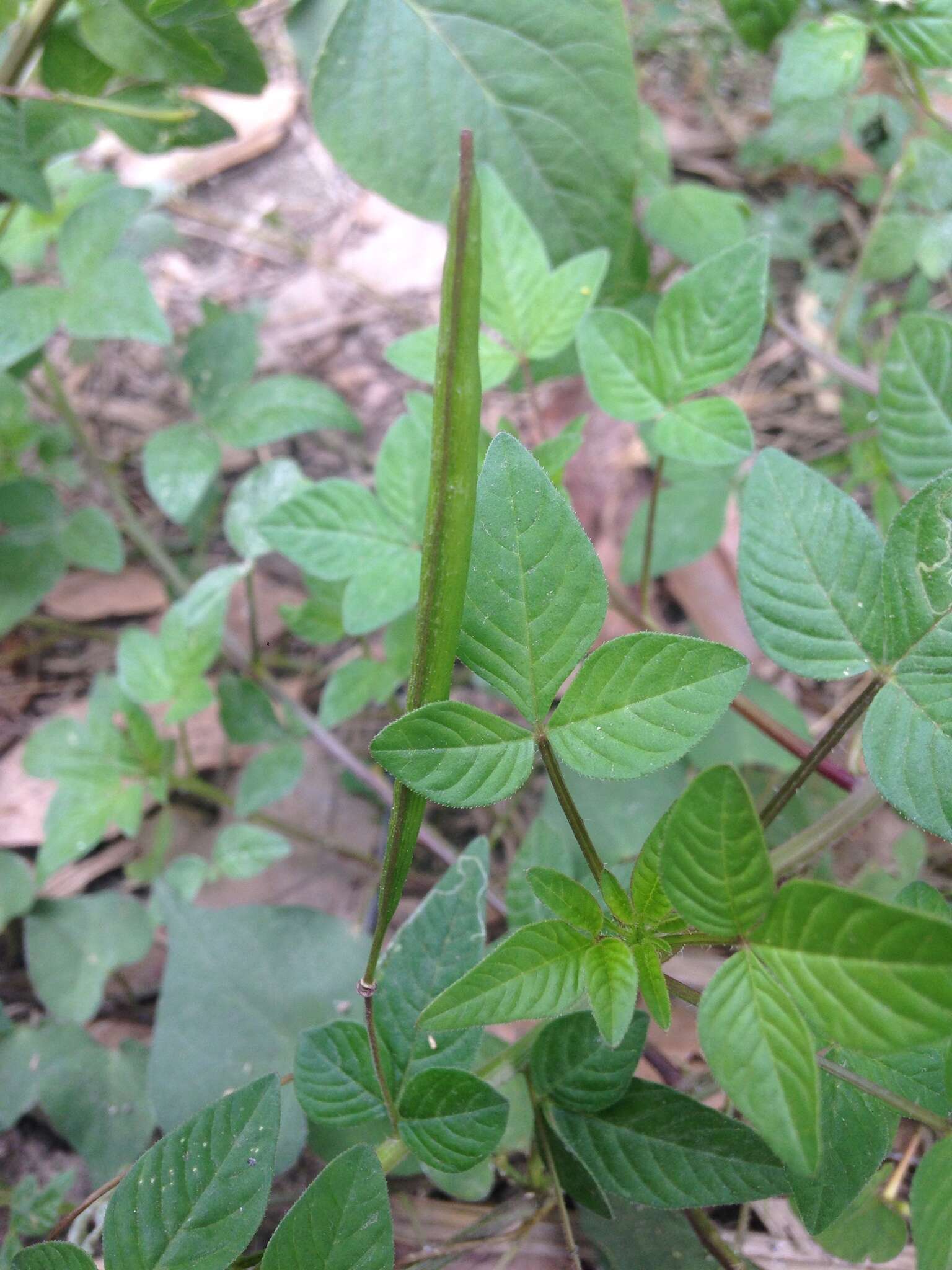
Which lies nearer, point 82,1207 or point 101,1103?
point 82,1207

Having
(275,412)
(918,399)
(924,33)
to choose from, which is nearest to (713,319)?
(918,399)

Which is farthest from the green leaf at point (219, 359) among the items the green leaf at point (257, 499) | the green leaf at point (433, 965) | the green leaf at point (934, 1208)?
the green leaf at point (934, 1208)

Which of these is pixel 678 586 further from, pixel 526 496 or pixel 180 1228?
pixel 180 1228

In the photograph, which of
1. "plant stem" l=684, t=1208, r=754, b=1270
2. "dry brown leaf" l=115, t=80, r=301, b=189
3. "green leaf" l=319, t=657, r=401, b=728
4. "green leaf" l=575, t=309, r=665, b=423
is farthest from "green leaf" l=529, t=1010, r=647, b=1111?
"dry brown leaf" l=115, t=80, r=301, b=189

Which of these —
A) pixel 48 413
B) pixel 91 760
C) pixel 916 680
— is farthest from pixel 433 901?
pixel 48 413

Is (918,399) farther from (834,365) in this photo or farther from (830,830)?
(834,365)
